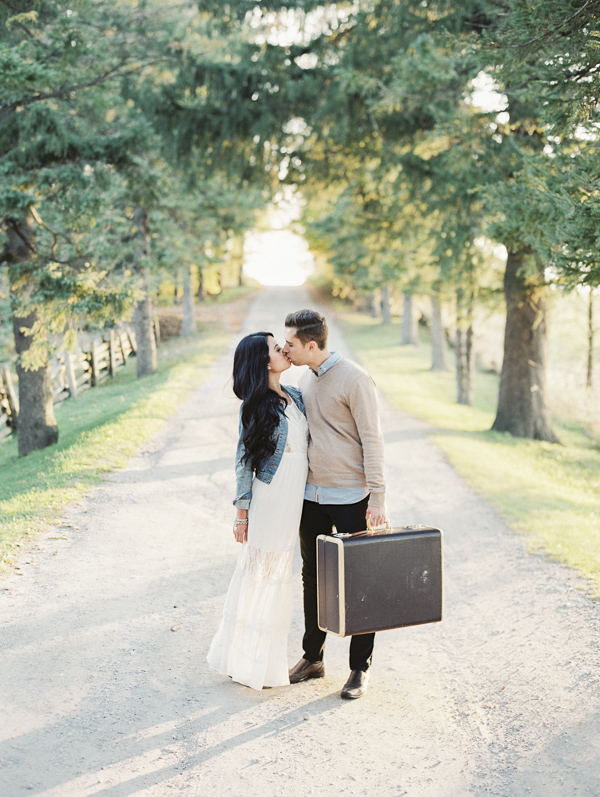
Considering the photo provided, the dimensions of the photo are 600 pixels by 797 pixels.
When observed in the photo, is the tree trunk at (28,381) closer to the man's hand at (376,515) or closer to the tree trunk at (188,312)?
the man's hand at (376,515)

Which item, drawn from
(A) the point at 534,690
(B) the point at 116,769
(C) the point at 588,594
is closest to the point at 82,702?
(B) the point at 116,769

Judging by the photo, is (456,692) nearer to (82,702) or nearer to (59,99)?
(82,702)

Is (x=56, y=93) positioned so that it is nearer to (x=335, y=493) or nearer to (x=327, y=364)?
(x=327, y=364)

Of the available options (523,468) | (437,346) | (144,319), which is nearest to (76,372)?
(144,319)

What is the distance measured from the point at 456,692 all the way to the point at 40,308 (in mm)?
7505

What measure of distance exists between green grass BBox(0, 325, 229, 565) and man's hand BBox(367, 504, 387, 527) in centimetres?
323

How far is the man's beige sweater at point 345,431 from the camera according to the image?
12.5ft

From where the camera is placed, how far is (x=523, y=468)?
10.9 metres

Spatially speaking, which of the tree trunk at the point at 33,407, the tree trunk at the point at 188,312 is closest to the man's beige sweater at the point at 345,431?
the tree trunk at the point at 33,407

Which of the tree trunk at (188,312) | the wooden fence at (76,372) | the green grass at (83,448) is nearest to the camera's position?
the green grass at (83,448)

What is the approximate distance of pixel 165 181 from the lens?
36.2ft

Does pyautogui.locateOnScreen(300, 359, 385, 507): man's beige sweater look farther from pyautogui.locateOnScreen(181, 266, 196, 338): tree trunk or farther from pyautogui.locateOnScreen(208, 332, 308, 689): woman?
pyautogui.locateOnScreen(181, 266, 196, 338): tree trunk

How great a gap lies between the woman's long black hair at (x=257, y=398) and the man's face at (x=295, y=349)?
111 millimetres

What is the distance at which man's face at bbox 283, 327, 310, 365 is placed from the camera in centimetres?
383
